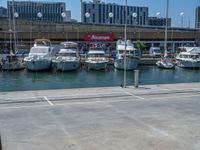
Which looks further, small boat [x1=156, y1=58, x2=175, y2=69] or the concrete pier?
small boat [x1=156, y1=58, x2=175, y2=69]

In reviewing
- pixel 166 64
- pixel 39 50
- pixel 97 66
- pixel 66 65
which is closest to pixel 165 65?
pixel 166 64

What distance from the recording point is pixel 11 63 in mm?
54625

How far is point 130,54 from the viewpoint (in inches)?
2335

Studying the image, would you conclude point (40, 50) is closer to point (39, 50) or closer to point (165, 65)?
point (39, 50)

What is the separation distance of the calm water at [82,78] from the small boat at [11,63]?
118 cm

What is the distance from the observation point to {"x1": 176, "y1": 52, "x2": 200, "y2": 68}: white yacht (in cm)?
6131

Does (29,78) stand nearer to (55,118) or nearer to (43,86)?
(43,86)

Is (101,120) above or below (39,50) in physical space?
below

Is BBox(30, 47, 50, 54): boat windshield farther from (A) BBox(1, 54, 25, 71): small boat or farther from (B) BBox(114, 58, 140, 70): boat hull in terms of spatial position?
(B) BBox(114, 58, 140, 70): boat hull

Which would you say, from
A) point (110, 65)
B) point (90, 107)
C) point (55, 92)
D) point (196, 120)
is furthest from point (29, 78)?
point (196, 120)

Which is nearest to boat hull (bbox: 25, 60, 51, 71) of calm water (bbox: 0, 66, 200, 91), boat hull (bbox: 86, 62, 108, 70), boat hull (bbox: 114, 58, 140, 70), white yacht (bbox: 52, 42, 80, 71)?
calm water (bbox: 0, 66, 200, 91)

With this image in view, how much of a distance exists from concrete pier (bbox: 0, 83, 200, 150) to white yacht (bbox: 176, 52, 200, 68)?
4442 cm

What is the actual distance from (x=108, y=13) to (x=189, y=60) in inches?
2338

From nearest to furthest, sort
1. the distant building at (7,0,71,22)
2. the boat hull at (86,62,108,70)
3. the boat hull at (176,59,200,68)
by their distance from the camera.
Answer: the boat hull at (86,62,108,70)
the boat hull at (176,59,200,68)
the distant building at (7,0,71,22)
